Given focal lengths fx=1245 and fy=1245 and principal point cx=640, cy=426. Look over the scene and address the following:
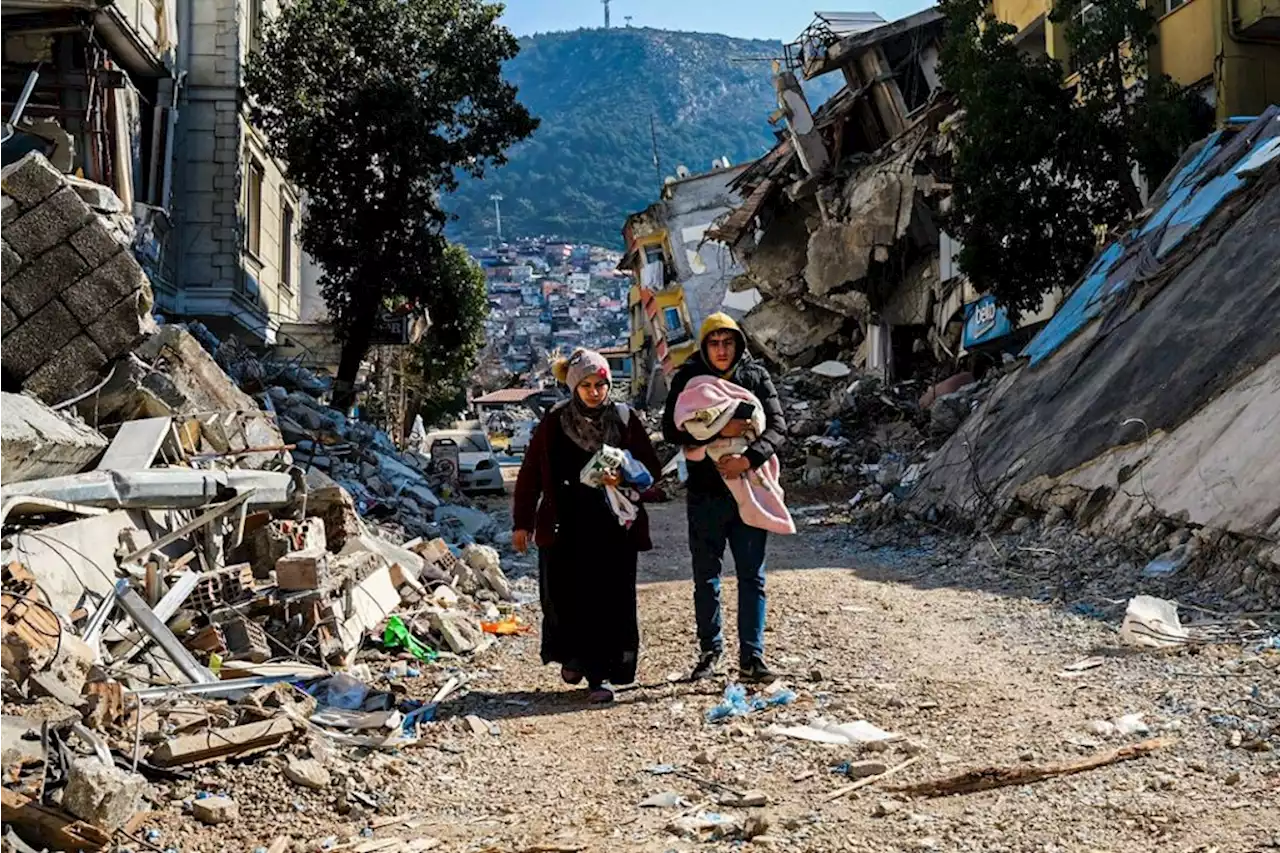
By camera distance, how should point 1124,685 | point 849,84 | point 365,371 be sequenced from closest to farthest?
1. point 1124,685
2. point 849,84
3. point 365,371

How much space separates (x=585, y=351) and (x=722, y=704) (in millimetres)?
1734

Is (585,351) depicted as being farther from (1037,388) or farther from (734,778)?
(1037,388)

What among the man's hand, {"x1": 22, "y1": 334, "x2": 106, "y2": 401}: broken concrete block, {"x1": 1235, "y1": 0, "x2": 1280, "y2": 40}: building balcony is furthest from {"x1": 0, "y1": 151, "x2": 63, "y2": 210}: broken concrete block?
{"x1": 1235, "y1": 0, "x2": 1280, "y2": 40}: building balcony

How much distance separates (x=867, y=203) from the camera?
84.0 ft

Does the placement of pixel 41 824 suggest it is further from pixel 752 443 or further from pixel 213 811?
pixel 752 443

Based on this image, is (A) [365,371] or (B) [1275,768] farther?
(A) [365,371]

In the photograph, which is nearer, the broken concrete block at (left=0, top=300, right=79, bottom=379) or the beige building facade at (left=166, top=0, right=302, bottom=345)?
the broken concrete block at (left=0, top=300, right=79, bottom=379)

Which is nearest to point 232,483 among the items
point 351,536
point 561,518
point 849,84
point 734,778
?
point 351,536

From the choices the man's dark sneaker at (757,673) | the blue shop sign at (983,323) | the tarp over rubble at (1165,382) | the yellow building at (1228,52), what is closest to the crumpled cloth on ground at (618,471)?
the man's dark sneaker at (757,673)

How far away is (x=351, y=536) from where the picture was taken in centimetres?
891

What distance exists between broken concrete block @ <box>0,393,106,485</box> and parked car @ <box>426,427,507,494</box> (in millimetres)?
15781

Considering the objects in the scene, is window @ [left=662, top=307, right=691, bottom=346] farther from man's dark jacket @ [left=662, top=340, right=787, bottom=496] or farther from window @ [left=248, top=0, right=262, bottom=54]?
man's dark jacket @ [left=662, top=340, right=787, bottom=496]

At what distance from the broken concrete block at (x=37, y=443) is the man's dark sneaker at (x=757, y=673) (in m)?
4.01

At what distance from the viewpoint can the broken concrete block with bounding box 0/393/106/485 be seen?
6.67 m
